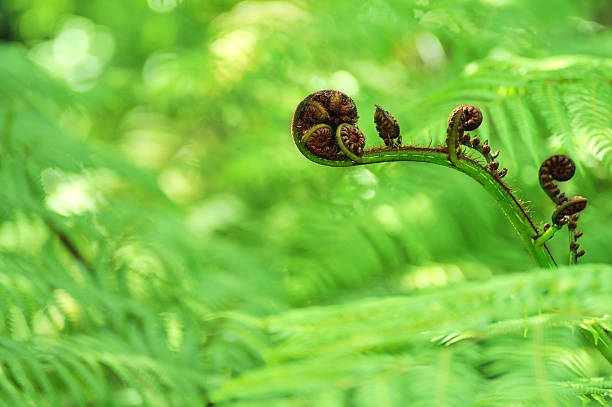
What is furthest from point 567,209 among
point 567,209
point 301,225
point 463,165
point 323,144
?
point 301,225

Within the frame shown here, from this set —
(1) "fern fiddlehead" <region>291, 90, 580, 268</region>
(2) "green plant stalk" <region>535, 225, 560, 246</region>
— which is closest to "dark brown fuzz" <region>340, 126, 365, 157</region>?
(1) "fern fiddlehead" <region>291, 90, 580, 268</region>

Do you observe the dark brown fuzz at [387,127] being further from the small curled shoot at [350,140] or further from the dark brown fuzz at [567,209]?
the dark brown fuzz at [567,209]

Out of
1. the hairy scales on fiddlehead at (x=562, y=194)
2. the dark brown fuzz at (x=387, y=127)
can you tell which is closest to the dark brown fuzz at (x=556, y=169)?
the hairy scales on fiddlehead at (x=562, y=194)

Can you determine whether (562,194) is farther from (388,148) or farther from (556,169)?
(388,148)

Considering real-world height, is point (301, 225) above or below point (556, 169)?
above

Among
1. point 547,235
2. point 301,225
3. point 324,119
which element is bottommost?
point 547,235

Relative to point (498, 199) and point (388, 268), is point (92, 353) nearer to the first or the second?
point (498, 199)

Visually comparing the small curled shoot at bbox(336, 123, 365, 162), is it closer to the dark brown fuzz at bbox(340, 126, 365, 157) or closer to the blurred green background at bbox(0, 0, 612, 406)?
the dark brown fuzz at bbox(340, 126, 365, 157)
